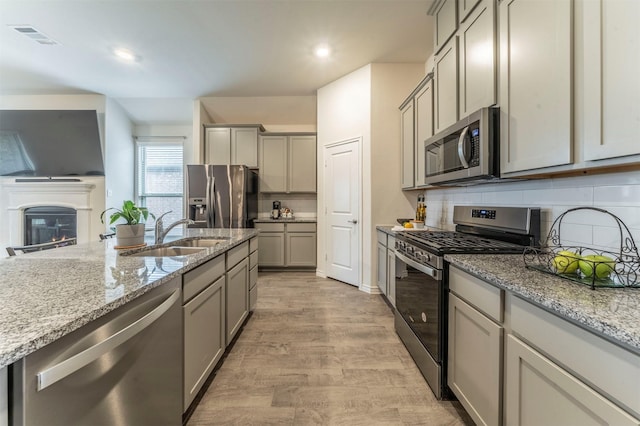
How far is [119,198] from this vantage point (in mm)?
5094

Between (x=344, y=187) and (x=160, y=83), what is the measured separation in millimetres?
3387

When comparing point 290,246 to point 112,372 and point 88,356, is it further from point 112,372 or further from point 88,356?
point 88,356

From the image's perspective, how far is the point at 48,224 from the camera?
15.6 ft

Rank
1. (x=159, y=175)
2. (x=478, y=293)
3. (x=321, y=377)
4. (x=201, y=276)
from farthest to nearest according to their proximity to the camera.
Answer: (x=159, y=175) < (x=321, y=377) < (x=201, y=276) < (x=478, y=293)

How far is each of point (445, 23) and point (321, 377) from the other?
2.90 meters

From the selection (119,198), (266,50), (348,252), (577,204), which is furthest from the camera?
(119,198)

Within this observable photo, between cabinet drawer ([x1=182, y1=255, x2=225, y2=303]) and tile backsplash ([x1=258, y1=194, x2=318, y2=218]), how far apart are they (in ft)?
11.0

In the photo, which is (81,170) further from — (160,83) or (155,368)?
(155,368)

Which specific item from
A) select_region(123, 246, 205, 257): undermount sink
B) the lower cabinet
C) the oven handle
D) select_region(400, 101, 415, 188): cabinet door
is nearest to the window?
the lower cabinet

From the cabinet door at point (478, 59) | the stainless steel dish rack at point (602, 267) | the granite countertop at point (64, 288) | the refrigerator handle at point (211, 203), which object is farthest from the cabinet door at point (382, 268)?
the refrigerator handle at point (211, 203)

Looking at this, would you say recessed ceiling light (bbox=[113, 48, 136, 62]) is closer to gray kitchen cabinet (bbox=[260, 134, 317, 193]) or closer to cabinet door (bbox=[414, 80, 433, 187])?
gray kitchen cabinet (bbox=[260, 134, 317, 193])

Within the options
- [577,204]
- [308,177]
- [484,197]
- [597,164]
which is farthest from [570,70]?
[308,177]

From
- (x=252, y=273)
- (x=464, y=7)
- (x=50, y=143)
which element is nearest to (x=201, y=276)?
(x=252, y=273)

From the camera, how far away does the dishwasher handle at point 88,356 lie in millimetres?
626
